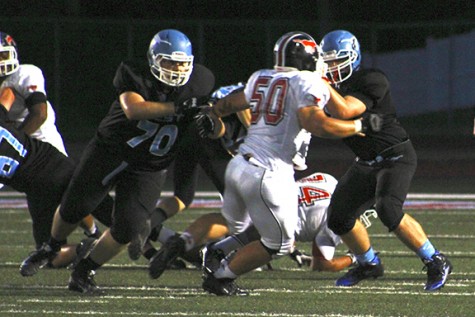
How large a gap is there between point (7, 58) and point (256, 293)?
7.48 ft

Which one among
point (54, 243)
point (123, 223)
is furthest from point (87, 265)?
point (54, 243)

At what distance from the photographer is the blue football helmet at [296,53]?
284 inches

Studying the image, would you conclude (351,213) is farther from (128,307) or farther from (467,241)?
(467,241)

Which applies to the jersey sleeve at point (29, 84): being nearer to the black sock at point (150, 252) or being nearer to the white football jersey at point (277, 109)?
the black sock at point (150, 252)

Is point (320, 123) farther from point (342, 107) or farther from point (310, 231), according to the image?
point (310, 231)

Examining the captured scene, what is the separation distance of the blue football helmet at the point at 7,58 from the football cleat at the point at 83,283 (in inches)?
62.9

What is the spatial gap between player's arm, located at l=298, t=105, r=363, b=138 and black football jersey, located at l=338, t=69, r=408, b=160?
694 millimetres

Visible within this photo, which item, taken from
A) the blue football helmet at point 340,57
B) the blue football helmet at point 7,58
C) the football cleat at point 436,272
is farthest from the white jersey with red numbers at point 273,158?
the blue football helmet at point 7,58

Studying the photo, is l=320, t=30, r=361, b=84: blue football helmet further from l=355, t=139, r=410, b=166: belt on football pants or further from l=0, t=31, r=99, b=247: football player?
l=0, t=31, r=99, b=247: football player

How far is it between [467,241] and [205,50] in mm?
11741

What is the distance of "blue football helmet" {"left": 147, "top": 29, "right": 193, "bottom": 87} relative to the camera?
25.1 feet

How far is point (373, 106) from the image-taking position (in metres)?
7.89

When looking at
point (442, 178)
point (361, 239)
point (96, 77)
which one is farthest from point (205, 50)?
point (361, 239)

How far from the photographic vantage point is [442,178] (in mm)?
16078
